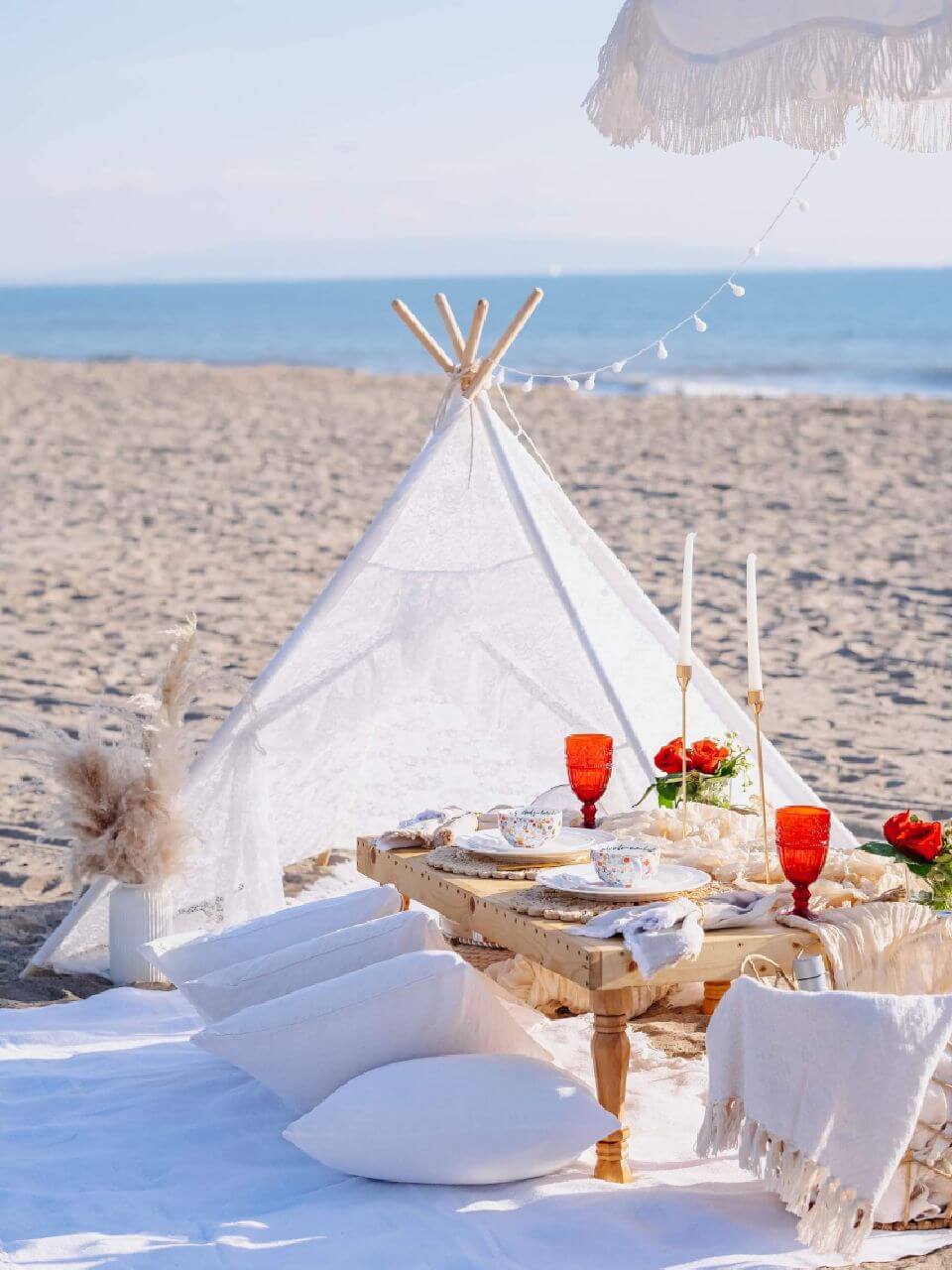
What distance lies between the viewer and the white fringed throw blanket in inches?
101

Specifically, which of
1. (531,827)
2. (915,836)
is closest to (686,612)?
(531,827)

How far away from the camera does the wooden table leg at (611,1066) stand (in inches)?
109

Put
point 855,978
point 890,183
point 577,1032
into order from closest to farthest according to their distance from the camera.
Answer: point 855,978, point 577,1032, point 890,183

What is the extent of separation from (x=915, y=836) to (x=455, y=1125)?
967mm

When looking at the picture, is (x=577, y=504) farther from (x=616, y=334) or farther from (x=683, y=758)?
(x=616, y=334)

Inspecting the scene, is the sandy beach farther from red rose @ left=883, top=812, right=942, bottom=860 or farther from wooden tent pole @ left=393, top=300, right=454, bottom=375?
red rose @ left=883, top=812, right=942, bottom=860

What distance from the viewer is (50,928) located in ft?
14.5

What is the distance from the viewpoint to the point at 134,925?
4.03m

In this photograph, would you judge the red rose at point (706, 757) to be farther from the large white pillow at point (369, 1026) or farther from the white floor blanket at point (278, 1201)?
the large white pillow at point (369, 1026)

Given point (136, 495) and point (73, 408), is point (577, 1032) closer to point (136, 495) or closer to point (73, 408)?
point (136, 495)

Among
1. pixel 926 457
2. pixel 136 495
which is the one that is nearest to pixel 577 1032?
pixel 136 495

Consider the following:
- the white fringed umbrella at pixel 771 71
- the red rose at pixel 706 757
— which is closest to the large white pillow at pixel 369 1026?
the red rose at pixel 706 757

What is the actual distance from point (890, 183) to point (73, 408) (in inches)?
424

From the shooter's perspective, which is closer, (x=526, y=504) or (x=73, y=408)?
(x=526, y=504)
